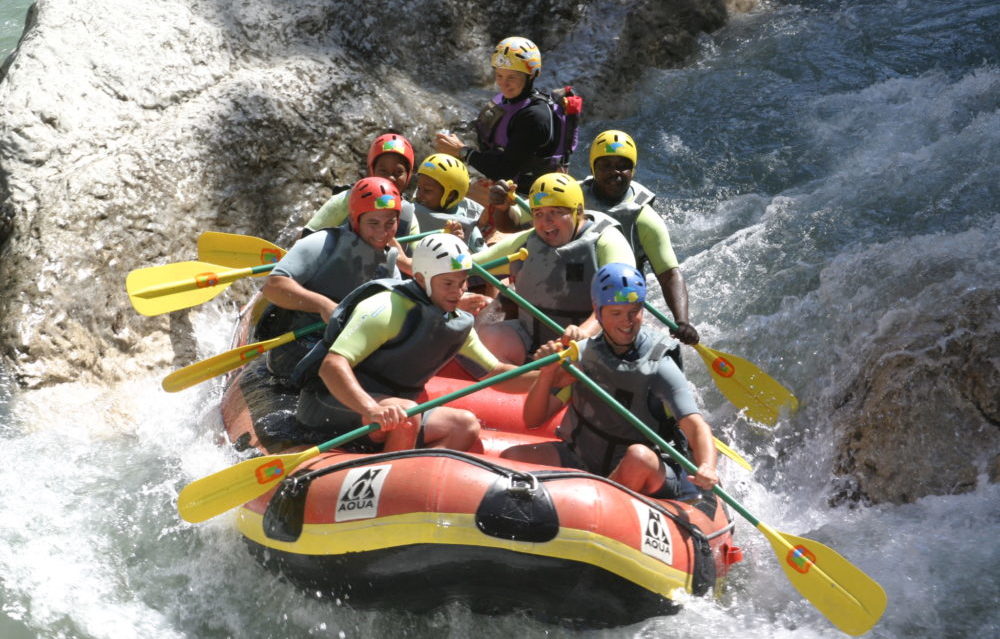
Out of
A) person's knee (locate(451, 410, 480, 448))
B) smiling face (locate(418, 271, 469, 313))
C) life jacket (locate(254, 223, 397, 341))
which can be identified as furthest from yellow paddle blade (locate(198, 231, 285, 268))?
person's knee (locate(451, 410, 480, 448))

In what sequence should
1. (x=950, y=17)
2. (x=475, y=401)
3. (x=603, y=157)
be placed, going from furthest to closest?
(x=950, y=17) < (x=603, y=157) < (x=475, y=401)

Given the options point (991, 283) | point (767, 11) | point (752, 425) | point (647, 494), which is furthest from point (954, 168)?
point (647, 494)

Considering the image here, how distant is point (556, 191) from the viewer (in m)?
5.31

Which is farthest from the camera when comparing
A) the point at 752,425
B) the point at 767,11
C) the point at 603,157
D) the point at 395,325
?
the point at 767,11

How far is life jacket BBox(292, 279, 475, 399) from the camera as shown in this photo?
461 centimetres

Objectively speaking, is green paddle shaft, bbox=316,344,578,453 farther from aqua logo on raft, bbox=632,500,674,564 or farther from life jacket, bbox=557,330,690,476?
aqua logo on raft, bbox=632,500,674,564

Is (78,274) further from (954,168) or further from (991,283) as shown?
(954,168)

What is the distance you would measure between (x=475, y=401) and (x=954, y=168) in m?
4.24

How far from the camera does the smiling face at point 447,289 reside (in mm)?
4574

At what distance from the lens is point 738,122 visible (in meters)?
9.48

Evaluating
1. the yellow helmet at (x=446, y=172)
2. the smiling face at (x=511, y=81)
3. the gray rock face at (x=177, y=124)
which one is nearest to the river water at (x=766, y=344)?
the gray rock face at (x=177, y=124)

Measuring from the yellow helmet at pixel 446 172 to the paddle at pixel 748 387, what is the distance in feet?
3.93

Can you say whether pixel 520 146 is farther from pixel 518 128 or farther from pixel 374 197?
pixel 374 197

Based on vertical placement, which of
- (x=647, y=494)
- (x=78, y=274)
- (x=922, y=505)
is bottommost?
(x=78, y=274)
